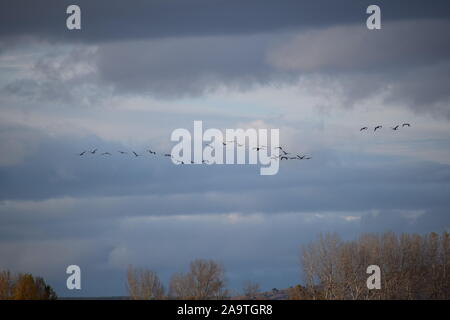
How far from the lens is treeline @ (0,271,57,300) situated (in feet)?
349

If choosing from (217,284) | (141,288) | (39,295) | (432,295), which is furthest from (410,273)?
(39,295)

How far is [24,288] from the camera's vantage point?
4203 inches

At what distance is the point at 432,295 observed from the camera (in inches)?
4154

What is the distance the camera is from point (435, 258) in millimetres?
109500

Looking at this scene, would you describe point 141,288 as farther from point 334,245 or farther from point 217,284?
point 334,245

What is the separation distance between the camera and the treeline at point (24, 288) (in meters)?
106
